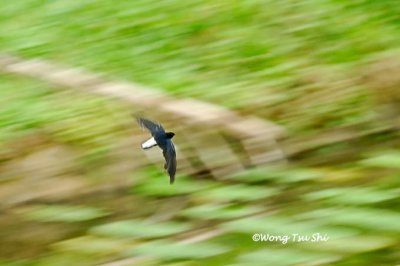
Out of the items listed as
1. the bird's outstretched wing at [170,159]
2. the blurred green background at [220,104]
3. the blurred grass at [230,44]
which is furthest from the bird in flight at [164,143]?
the blurred grass at [230,44]

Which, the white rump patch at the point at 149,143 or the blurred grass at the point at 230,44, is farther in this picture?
the blurred grass at the point at 230,44

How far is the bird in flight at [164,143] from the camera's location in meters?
2.86

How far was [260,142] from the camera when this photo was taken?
129 inches

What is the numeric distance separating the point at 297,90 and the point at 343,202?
741mm

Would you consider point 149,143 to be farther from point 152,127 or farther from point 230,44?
point 230,44

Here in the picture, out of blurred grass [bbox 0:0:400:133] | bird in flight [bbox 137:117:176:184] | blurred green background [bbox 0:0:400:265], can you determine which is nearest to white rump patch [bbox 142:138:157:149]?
bird in flight [bbox 137:117:176:184]

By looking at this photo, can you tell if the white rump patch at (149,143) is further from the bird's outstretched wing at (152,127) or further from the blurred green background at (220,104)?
the blurred green background at (220,104)

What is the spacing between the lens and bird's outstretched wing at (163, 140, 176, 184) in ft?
9.41

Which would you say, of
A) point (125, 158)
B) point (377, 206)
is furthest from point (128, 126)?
point (377, 206)

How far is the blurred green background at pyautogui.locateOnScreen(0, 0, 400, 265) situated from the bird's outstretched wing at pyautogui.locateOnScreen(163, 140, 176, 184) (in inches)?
2.7

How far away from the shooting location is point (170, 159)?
2.95 metres

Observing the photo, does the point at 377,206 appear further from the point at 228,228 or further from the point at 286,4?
the point at 286,4

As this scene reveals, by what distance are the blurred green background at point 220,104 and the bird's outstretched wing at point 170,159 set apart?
0.22 ft

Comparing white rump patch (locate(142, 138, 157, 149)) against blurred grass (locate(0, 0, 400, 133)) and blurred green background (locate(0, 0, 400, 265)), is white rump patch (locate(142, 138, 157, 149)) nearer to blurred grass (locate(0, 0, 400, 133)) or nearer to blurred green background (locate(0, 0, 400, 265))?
blurred green background (locate(0, 0, 400, 265))
